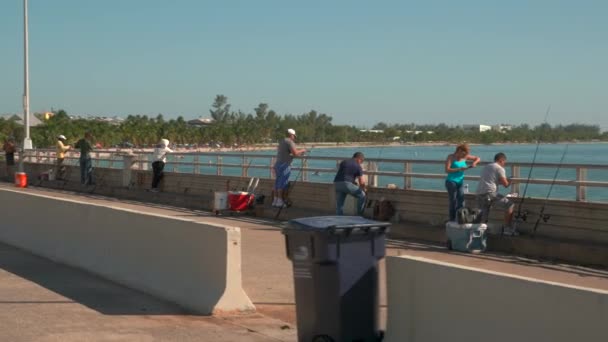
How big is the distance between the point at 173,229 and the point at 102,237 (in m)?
2.08

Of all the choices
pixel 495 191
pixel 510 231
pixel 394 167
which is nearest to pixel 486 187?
pixel 495 191

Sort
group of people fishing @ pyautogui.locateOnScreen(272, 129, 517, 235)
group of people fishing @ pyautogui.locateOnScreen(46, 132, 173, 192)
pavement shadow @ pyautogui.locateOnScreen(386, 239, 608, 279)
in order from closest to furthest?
pavement shadow @ pyautogui.locateOnScreen(386, 239, 608, 279), group of people fishing @ pyautogui.locateOnScreen(272, 129, 517, 235), group of people fishing @ pyautogui.locateOnScreen(46, 132, 173, 192)

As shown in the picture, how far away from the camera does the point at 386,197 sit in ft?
59.2

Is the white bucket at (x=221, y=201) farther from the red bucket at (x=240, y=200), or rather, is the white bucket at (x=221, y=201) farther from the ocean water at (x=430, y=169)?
the ocean water at (x=430, y=169)

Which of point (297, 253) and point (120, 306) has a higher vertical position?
point (297, 253)

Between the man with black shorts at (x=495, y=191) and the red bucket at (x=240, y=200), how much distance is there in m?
7.45

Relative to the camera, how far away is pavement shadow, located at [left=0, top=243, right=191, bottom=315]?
9.74m

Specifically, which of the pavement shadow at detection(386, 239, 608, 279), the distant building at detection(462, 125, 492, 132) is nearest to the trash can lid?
the pavement shadow at detection(386, 239, 608, 279)

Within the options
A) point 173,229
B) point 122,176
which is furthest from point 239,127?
point 173,229

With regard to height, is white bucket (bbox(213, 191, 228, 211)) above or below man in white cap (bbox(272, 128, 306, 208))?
below

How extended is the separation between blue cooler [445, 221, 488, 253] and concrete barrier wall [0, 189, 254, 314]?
5.49 m

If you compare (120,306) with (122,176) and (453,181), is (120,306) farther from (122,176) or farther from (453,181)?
(122,176)

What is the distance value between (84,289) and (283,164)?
9657 millimetres

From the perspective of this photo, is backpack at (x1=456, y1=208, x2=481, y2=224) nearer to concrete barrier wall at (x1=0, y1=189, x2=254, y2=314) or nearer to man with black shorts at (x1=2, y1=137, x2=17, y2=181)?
concrete barrier wall at (x1=0, y1=189, x2=254, y2=314)
